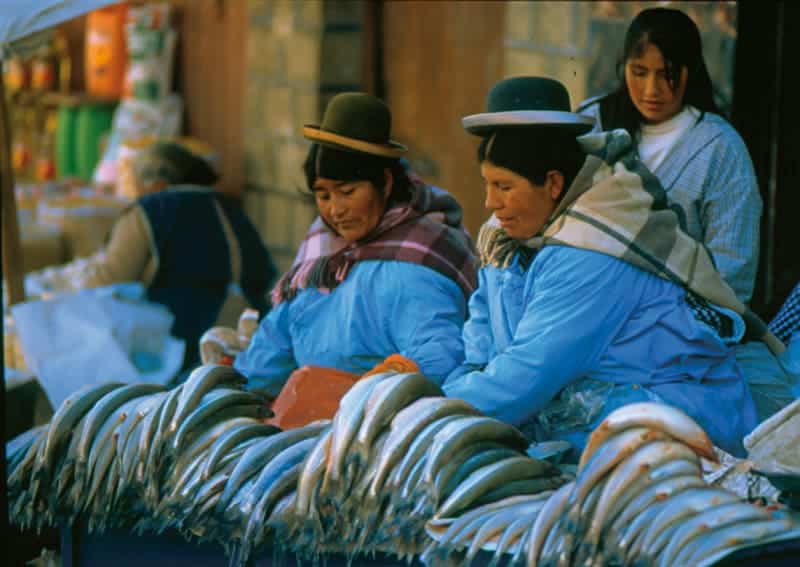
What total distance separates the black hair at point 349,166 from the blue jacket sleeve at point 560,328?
2.45 ft

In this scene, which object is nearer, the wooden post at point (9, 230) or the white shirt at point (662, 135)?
the white shirt at point (662, 135)

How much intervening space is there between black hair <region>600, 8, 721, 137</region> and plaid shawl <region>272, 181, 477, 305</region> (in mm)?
500

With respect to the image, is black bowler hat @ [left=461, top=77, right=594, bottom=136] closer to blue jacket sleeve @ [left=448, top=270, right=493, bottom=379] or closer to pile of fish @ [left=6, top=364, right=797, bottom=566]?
blue jacket sleeve @ [left=448, top=270, right=493, bottom=379]

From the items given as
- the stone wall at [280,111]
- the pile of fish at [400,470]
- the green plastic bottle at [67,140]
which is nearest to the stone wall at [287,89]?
the stone wall at [280,111]

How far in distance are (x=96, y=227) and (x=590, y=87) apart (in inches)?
163

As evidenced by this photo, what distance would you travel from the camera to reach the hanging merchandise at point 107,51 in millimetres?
9625

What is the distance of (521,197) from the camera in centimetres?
312

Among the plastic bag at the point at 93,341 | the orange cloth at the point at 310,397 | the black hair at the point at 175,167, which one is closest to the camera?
the orange cloth at the point at 310,397

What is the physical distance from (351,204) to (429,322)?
38 cm

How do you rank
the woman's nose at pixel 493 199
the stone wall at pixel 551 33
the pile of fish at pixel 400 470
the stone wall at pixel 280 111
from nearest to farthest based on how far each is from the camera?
the pile of fish at pixel 400 470 → the woman's nose at pixel 493 199 → the stone wall at pixel 551 33 → the stone wall at pixel 280 111

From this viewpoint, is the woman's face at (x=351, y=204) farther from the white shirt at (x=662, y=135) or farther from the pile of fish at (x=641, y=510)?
the pile of fish at (x=641, y=510)

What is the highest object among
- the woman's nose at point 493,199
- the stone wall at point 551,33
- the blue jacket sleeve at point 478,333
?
the stone wall at point 551,33

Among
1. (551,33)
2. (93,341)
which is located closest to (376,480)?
(551,33)

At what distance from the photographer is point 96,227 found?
329 inches
